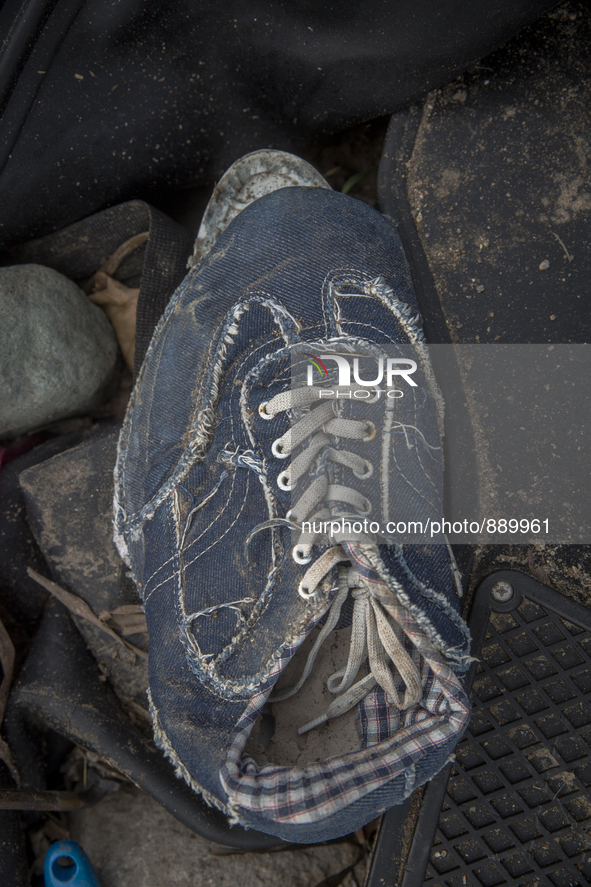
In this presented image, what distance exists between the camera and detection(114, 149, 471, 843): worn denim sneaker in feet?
3.09

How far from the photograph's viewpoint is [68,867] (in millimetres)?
1302

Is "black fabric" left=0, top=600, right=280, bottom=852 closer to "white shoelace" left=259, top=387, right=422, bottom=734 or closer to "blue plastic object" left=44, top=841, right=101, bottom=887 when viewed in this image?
"blue plastic object" left=44, top=841, right=101, bottom=887

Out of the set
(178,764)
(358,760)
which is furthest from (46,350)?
(358,760)

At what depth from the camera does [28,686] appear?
133 centimetres

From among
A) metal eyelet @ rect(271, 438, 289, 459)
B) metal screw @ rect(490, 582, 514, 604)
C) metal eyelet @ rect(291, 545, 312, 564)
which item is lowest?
metal screw @ rect(490, 582, 514, 604)

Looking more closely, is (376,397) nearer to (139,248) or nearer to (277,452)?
(277,452)

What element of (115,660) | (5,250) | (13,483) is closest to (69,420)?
(13,483)

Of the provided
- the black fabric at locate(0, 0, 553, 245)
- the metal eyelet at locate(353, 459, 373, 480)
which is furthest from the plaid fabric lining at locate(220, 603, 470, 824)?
the black fabric at locate(0, 0, 553, 245)

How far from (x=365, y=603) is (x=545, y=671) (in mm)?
471

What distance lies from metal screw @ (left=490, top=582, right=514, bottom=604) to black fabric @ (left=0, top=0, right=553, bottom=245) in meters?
1.07

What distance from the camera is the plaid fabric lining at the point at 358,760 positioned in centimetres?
87

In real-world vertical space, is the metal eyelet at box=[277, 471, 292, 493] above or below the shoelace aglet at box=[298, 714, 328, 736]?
above

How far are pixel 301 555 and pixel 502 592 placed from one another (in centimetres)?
50

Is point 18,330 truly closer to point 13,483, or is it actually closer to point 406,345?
point 13,483
